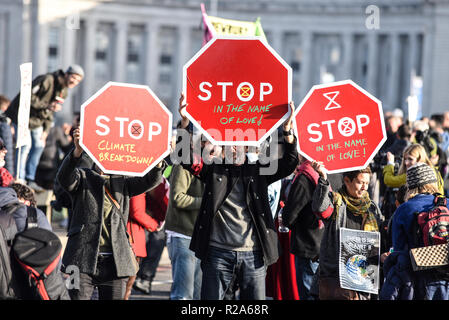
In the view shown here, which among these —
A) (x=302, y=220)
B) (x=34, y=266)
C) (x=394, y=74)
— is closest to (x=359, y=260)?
(x=302, y=220)

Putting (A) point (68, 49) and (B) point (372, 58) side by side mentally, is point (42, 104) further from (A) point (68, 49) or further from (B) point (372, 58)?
(B) point (372, 58)

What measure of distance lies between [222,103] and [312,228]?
2168 mm

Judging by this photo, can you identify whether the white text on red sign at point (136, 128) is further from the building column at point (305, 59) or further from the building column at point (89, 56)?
the building column at point (305, 59)

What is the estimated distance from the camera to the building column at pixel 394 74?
185 ft

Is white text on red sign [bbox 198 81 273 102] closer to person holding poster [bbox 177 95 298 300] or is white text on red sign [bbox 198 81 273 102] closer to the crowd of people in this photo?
the crowd of people

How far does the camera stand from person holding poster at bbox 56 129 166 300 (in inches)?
286

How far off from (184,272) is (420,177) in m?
3.36

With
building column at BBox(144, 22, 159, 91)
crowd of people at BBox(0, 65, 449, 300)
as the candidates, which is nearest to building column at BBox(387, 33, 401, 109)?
building column at BBox(144, 22, 159, 91)

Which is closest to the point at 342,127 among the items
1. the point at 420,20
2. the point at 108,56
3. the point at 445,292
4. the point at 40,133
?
the point at 445,292

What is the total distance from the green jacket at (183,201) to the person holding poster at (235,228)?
194 centimetres

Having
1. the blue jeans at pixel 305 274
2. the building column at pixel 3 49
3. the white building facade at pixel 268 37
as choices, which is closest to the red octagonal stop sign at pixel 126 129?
the blue jeans at pixel 305 274

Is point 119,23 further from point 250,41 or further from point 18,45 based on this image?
point 250,41

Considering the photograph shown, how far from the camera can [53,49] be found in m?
60.2

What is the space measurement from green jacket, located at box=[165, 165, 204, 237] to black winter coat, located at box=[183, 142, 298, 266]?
1907 mm
